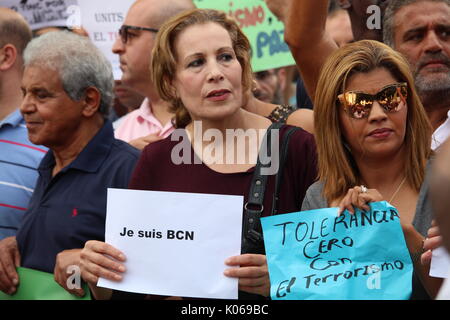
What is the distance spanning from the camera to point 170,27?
3.72 m

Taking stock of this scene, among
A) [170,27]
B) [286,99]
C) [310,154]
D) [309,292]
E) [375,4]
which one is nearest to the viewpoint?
[309,292]

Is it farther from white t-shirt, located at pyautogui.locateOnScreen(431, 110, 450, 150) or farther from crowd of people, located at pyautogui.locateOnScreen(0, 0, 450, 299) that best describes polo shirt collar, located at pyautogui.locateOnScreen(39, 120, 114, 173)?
white t-shirt, located at pyautogui.locateOnScreen(431, 110, 450, 150)

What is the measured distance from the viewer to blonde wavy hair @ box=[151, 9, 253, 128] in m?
3.72

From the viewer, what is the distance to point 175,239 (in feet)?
11.0

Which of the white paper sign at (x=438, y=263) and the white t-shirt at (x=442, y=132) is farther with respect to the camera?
the white t-shirt at (x=442, y=132)

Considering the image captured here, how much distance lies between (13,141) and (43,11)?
1.45 metres

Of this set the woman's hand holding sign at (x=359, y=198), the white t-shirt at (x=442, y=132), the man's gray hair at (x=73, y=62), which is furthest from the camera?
the man's gray hair at (x=73, y=62)

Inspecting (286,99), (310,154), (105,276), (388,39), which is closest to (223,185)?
(310,154)

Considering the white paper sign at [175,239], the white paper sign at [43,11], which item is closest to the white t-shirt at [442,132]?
the white paper sign at [175,239]

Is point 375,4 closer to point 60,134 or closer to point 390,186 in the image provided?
point 390,186

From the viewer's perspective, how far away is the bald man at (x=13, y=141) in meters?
4.46

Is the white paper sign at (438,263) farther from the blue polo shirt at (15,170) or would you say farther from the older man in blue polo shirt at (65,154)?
the blue polo shirt at (15,170)

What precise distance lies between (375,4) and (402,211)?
1313mm

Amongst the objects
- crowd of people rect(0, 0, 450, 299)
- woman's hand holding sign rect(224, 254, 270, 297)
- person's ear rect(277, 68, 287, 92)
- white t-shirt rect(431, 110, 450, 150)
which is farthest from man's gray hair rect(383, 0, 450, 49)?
person's ear rect(277, 68, 287, 92)
